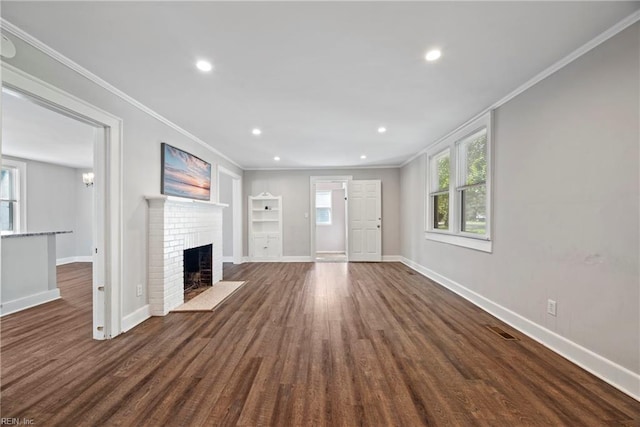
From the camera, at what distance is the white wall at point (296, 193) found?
6449 millimetres

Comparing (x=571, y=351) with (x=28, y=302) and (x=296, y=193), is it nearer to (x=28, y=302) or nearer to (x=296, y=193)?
(x=296, y=193)

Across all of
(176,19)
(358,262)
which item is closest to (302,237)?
(358,262)

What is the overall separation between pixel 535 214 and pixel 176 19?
326cm

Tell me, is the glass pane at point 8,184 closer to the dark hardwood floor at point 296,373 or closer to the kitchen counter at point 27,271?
the kitchen counter at point 27,271

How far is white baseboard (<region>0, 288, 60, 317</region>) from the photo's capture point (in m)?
2.97

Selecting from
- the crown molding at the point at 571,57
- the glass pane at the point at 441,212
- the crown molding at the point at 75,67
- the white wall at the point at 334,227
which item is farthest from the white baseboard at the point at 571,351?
the white wall at the point at 334,227

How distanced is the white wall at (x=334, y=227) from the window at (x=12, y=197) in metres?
6.81

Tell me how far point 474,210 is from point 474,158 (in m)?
0.71

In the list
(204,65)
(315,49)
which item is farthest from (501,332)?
(204,65)

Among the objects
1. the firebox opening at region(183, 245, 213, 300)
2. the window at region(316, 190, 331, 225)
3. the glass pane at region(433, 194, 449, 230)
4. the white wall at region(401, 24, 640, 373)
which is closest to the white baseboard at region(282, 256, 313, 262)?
the window at region(316, 190, 331, 225)

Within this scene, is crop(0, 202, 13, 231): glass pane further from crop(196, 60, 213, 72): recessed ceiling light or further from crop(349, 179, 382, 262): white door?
crop(349, 179, 382, 262): white door

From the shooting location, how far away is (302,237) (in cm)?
654

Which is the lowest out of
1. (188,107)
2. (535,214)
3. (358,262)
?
(358,262)

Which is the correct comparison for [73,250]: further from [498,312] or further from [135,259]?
[498,312]
